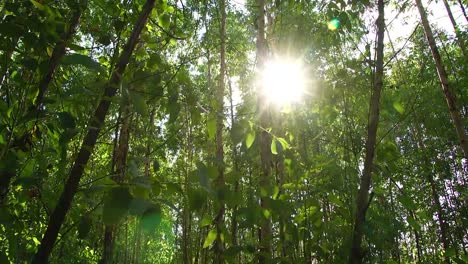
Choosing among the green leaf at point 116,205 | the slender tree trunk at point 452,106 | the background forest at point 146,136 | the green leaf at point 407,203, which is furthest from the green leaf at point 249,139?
the slender tree trunk at point 452,106

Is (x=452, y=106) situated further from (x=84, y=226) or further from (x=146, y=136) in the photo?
(x=84, y=226)

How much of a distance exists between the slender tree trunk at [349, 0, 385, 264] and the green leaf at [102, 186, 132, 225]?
3.08 feet

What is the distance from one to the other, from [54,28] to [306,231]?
1.31m

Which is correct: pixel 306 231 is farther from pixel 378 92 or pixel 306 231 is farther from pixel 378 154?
pixel 378 92

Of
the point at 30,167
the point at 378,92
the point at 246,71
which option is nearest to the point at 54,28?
the point at 30,167

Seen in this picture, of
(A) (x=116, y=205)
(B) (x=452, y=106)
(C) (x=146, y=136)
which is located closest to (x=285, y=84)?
(C) (x=146, y=136)

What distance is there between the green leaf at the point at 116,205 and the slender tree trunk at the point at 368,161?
94cm

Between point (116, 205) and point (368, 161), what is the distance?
1003 mm

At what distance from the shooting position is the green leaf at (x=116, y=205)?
549 mm

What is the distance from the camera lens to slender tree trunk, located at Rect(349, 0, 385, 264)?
1284 mm

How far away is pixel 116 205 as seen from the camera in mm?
562

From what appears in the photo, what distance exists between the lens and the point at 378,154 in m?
1.44

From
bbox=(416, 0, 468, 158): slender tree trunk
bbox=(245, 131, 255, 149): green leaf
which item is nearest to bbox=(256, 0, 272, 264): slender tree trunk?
bbox=(245, 131, 255, 149): green leaf

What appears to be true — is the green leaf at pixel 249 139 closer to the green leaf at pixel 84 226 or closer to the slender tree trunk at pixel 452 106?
the green leaf at pixel 84 226
